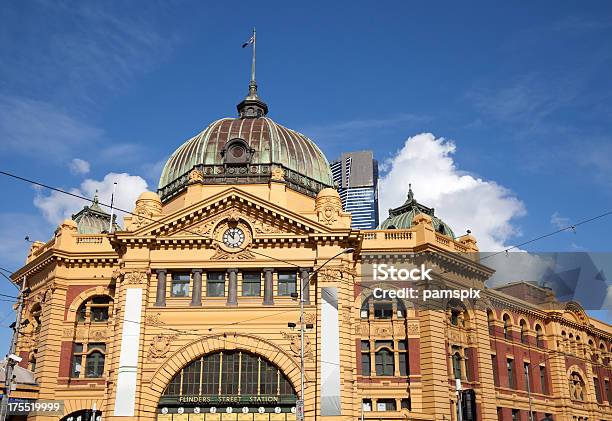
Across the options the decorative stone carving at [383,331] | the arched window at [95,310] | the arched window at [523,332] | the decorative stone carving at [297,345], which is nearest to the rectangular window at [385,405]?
the decorative stone carving at [383,331]

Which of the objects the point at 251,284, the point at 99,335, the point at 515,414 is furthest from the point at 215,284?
the point at 515,414

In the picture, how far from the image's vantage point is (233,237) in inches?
2015

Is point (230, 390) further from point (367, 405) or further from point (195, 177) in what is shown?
point (195, 177)

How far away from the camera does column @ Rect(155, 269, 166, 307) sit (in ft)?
164

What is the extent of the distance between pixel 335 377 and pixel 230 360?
7.32 metres

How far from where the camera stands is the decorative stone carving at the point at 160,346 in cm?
4831

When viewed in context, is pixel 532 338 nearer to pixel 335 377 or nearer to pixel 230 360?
pixel 335 377

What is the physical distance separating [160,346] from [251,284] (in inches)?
294

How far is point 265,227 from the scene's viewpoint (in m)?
51.2

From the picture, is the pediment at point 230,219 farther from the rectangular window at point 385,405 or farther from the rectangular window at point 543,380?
the rectangular window at point 543,380

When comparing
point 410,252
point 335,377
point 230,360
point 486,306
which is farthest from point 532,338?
point 230,360

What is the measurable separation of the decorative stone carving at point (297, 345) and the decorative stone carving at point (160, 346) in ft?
25.7

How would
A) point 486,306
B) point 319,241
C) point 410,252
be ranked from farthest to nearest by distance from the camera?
point 486,306, point 410,252, point 319,241

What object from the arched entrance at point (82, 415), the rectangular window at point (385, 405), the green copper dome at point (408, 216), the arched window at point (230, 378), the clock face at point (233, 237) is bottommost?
the arched entrance at point (82, 415)
